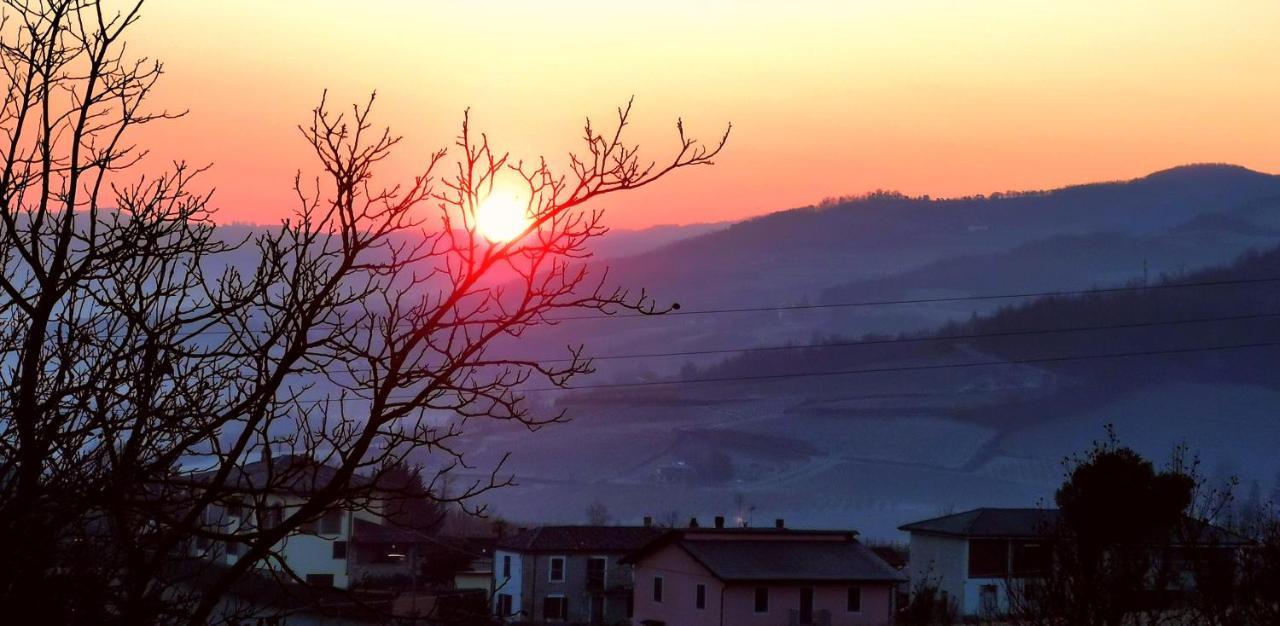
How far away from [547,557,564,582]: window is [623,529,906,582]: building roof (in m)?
6.82

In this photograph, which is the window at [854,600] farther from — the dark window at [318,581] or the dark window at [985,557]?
the dark window at [318,581]

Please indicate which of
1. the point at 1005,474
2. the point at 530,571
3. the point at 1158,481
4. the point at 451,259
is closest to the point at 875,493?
the point at 1005,474

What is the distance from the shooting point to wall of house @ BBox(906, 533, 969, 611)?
2003 inches

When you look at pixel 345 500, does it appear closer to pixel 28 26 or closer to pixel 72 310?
pixel 72 310

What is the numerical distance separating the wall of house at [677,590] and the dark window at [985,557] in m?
13.1

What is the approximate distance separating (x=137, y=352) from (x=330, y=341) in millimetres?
673

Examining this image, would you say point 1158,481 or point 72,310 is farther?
point 1158,481

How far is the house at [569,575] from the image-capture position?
4994cm

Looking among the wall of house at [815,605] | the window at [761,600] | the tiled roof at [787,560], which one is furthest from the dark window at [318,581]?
the window at [761,600]

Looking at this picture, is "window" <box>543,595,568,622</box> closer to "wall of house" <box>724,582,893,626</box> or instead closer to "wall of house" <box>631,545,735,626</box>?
"wall of house" <box>631,545,735,626</box>

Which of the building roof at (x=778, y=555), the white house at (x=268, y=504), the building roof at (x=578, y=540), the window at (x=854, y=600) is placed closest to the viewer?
the white house at (x=268, y=504)

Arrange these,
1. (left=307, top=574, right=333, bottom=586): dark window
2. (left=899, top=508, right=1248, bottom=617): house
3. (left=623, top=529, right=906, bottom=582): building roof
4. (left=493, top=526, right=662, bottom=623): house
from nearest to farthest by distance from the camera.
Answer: (left=307, top=574, right=333, bottom=586): dark window < (left=623, top=529, right=906, bottom=582): building roof < (left=493, top=526, right=662, bottom=623): house < (left=899, top=508, right=1248, bottom=617): house

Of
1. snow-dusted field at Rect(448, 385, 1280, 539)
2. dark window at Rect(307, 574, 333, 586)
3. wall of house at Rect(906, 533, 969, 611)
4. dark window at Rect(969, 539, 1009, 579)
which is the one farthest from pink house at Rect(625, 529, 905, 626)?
snow-dusted field at Rect(448, 385, 1280, 539)

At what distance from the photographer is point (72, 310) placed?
17.0ft
